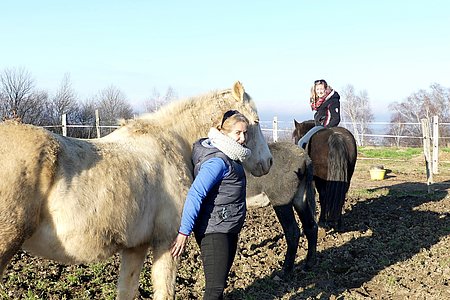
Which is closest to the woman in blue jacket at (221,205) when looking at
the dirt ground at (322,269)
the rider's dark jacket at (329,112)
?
the dirt ground at (322,269)

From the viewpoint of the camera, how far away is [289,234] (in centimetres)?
522

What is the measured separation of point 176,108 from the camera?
3.75 m

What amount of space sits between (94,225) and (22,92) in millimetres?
21735

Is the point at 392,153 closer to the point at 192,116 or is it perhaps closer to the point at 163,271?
the point at 192,116

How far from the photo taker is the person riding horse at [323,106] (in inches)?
295

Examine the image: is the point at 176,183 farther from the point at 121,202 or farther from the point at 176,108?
the point at 176,108

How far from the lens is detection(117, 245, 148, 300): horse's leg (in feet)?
10.8

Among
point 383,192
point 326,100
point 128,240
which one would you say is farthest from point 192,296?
point 383,192

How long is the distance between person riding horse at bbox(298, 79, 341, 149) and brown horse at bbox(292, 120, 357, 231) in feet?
0.56

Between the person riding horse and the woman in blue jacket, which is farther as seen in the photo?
the person riding horse

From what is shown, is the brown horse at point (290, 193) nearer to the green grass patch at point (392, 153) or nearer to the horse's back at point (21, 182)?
the horse's back at point (21, 182)

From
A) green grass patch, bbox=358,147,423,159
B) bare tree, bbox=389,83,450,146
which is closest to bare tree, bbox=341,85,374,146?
bare tree, bbox=389,83,450,146

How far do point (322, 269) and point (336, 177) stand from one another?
1873 mm

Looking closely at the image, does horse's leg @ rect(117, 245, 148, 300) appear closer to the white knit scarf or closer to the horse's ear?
the white knit scarf
